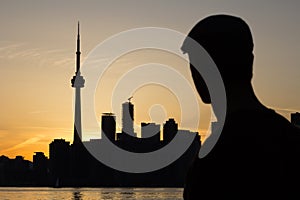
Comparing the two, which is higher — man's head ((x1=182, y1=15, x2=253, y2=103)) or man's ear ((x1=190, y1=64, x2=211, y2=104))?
man's head ((x1=182, y1=15, x2=253, y2=103))

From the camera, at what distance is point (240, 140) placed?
292 cm

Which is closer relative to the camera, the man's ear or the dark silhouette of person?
the dark silhouette of person

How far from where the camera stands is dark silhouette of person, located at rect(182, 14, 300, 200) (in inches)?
113

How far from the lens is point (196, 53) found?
3100mm

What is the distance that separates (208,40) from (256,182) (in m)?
0.61

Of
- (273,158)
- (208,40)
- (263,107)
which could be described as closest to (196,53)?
(208,40)

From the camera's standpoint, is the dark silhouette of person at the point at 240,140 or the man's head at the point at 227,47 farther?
the man's head at the point at 227,47

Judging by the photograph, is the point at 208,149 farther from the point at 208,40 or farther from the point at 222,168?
the point at 208,40

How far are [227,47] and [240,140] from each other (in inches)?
15.9

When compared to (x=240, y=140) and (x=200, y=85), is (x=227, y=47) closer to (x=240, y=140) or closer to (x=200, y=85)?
(x=200, y=85)

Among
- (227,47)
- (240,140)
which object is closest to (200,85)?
(227,47)

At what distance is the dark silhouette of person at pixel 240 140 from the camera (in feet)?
9.41

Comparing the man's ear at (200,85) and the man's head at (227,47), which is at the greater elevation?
the man's head at (227,47)

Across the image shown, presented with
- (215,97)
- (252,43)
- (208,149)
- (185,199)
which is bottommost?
(185,199)
